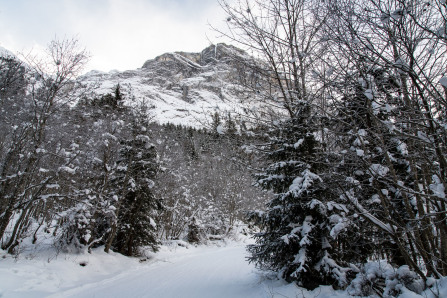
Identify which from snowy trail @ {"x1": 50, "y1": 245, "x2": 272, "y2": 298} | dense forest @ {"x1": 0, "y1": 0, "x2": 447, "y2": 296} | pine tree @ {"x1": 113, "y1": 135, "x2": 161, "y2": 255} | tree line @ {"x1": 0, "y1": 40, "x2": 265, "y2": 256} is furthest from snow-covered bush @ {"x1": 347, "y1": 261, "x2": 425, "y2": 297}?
pine tree @ {"x1": 113, "y1": 135, "x2": 161, "y2": 255}

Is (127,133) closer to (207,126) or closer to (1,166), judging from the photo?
(1,166)

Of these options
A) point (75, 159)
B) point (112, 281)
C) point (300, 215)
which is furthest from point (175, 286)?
point (75, 159)

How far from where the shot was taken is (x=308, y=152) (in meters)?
6.87

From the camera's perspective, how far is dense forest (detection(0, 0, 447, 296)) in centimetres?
285

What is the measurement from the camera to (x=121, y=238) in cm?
1400

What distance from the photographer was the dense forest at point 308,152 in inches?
112

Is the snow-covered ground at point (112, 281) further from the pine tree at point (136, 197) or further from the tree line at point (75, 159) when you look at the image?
the pine tree at point (136, 197)

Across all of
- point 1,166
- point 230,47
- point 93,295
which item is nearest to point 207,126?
point 230,47

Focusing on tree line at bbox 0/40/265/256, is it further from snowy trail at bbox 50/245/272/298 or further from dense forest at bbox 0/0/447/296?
snowy trail at bbox 50/245/272/298

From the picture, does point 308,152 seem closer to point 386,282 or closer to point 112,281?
point 386,282

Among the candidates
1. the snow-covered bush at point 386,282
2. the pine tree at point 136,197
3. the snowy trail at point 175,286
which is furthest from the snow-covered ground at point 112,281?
the pine tree at point 136,197

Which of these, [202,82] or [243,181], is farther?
[202,82]

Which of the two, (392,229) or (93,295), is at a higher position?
(392,229)

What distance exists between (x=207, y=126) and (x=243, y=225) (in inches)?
1183
